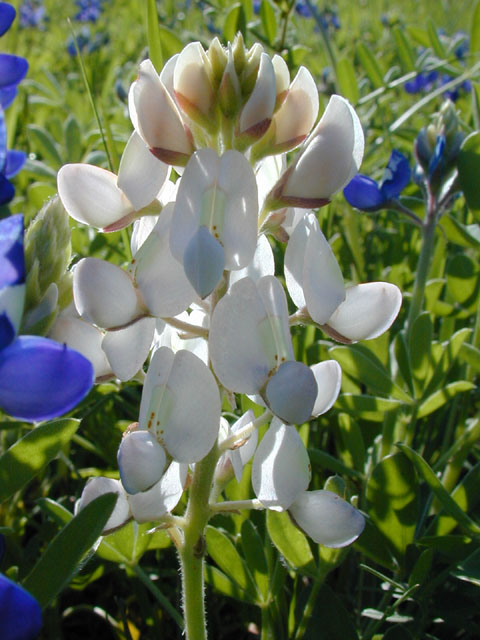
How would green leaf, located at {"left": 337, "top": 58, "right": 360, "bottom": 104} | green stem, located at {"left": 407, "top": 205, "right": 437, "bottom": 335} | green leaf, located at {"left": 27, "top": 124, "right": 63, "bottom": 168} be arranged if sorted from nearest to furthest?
green stem, located at {"left": 407, "top": 205, "right": 437, "bottom": 335}, green leaf, located at {"left": 337, "top": 58, "right": 360, "bottom": 104}, green leaf, located at {"left": 27, "top": 124, "right": 63, "bottom": 168}

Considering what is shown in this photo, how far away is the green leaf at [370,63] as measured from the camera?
2.47 meters

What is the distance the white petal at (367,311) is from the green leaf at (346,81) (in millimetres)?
1421

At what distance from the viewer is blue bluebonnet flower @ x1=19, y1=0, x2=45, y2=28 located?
6414 millimetres

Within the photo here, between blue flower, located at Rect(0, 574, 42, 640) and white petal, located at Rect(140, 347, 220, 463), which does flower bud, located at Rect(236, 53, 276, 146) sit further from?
blue flower, located at Rect(0, 574, 42, 640)

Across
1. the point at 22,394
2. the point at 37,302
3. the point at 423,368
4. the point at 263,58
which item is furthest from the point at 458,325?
the point at 22,394

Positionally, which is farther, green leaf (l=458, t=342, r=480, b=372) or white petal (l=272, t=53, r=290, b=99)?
green leaf (l=458, t=342, r=480, b=372)

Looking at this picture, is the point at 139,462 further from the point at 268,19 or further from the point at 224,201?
the point at 268,19

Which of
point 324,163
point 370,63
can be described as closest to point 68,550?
point 324,163

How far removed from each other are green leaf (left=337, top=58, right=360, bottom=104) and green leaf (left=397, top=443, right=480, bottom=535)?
1.41 m

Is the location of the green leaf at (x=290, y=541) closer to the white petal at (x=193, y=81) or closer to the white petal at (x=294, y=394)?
the white petal at (x=294, y=394)

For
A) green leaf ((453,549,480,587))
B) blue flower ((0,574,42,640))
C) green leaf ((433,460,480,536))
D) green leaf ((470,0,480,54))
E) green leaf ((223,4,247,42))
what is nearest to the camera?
blue flower ((0,574,42,640))

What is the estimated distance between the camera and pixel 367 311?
1.01 metres

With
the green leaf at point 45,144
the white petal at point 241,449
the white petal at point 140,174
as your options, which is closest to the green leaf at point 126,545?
the white petal at point 241,449

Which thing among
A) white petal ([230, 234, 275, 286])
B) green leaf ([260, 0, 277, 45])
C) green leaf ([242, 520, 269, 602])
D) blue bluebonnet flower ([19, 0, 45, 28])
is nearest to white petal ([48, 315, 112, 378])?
white petal ([230, 234, 275, 286])
